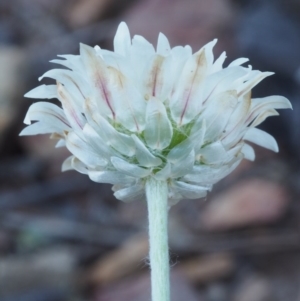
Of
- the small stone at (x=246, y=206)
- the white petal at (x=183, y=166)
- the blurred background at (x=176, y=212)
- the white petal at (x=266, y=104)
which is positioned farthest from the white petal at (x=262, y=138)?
the small stone at (x=246, y=206)

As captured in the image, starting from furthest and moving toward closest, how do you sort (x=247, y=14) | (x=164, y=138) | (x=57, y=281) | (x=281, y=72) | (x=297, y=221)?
1. (x=247, y=14)
2. (x=281, y=72)
3. (x=297, y=221)
4. (x=57, y=281)
5. (x=164, y=138)

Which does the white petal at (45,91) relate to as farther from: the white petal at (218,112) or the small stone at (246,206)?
the small stone at (246,206)

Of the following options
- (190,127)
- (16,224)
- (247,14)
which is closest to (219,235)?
(16,224)

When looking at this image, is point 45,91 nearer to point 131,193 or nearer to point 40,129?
point 40,129

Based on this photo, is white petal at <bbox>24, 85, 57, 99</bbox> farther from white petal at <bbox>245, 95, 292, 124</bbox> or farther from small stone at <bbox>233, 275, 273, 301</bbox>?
small stone at <bbox>233, 275, 273, 301</bbox>

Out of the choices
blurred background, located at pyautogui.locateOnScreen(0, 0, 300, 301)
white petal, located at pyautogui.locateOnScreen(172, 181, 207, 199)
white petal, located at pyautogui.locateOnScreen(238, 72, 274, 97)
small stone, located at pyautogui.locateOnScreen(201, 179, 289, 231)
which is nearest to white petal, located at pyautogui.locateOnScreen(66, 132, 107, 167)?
white petal, located at pyautogui.locateOnScreen(172, 181, 207, 199)

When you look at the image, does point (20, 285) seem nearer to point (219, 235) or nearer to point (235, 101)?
point (219, 235)
